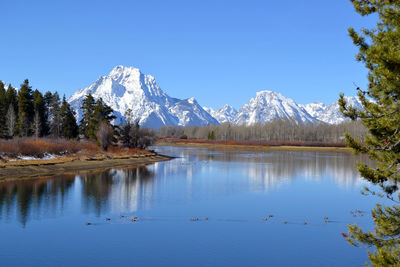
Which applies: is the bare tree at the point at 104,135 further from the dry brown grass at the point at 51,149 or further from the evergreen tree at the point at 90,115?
the evergreen tree at the point at 90,115

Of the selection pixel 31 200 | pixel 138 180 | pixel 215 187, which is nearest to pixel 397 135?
pixel 31 200

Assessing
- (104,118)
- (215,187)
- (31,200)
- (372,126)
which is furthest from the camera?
(104,118)

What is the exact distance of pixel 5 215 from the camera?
26953mm

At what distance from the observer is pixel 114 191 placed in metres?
39.3

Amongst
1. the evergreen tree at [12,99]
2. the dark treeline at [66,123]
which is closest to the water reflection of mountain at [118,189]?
the dark treeline at [66,123]

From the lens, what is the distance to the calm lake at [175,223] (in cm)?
1942

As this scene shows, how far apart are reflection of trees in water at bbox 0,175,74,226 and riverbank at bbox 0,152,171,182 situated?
205 inches

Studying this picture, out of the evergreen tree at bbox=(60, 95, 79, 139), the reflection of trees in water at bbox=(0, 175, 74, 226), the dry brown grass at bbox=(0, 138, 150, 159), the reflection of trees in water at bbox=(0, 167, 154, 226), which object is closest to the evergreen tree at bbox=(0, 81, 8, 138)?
the dry brown grass at bbox=(0, 138, 150, 159)

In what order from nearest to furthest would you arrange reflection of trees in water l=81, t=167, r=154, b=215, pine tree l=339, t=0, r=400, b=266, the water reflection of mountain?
pine tree l=339, t=0, r=400, b=266
the water reflection of mountain
reflection of trees in water l=81, t=167, r=154, b=215

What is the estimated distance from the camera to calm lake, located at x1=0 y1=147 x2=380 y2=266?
19.4 m

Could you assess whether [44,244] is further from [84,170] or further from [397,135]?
[84,170]

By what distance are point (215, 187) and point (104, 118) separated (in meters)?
50.0

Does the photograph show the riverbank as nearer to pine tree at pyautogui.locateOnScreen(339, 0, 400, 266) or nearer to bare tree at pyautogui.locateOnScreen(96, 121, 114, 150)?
bare tree at pyautogui.locateOnScreen(96, 121, 114, 150)

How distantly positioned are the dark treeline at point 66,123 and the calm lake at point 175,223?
127 feet
